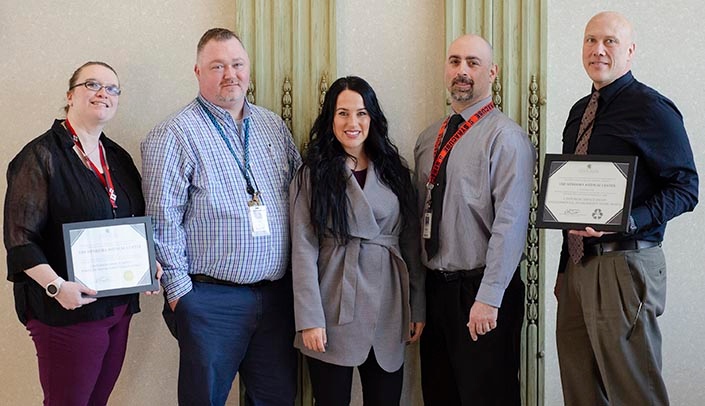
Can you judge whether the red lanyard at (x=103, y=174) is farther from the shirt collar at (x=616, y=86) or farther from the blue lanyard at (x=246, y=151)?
the shirt collar at (x=616, y=86)

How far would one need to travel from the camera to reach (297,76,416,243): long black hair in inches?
101

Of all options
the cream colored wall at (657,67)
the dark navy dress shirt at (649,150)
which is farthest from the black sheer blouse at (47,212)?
the cream colored wall at (657,67)

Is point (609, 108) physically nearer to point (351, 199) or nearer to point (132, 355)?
point (351, 199)

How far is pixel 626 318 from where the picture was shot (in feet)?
7.70

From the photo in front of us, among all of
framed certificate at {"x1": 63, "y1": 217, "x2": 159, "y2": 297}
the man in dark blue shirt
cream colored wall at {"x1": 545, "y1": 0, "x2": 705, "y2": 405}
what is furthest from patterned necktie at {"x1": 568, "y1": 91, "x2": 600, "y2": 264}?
framed certificate at {"x1": 63, "y1": 217, "x2": 159, "y2": 297}

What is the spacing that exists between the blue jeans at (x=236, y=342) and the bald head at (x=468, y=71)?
98cm

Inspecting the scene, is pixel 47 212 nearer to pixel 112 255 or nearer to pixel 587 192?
pixel 112 255

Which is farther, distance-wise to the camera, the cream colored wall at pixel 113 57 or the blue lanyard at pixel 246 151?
the cream colored wall at pixel 113 57

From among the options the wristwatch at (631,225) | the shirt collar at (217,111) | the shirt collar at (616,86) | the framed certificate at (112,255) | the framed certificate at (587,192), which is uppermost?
the shirt collar at (616,86)

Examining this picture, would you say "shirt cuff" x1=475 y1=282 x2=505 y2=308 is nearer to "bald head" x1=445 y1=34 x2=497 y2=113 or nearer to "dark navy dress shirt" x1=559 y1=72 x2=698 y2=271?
"dark navy dress shirt" x1=559 y1=72 x2=698 y2=271

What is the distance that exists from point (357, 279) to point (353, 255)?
0.09 meters

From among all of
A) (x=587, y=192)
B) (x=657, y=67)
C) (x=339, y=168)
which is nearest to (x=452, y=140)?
(x=339, y=168)

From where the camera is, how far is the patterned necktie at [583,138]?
96.9 inches

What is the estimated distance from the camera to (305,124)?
10.1ft
